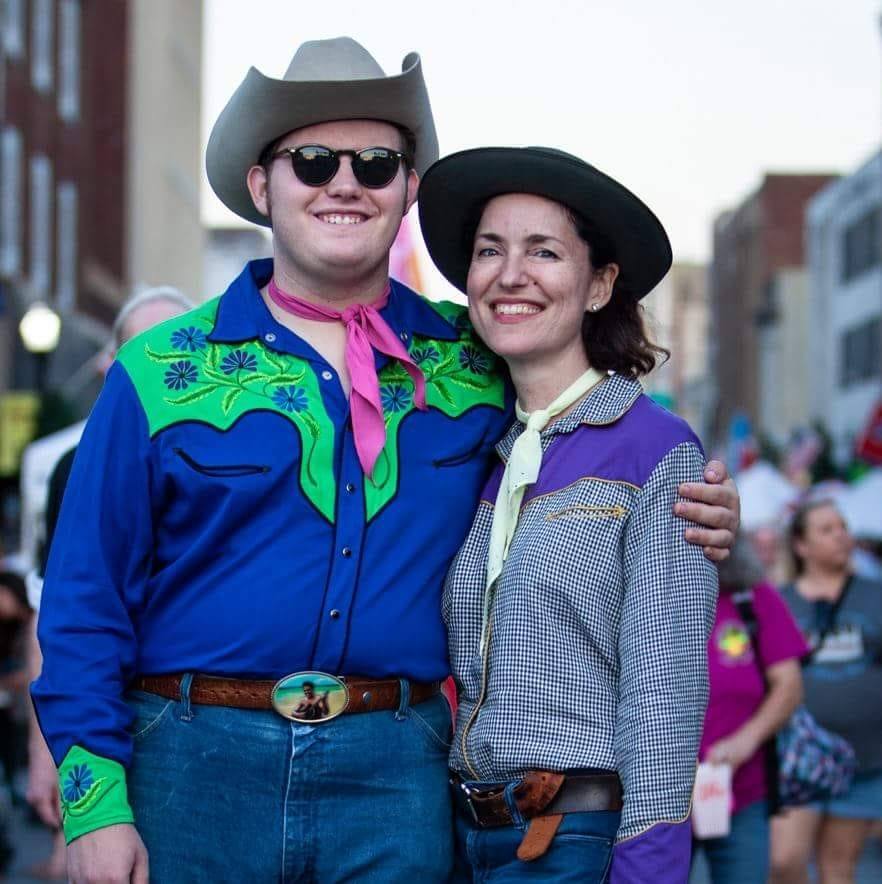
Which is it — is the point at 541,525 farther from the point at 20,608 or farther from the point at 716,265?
the point at 716,265

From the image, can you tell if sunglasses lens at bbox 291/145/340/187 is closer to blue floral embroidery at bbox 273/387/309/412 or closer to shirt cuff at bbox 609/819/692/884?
blue floral embroidery at bbox 273/387/309/412

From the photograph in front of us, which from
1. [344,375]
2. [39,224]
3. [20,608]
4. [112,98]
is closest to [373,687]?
[344,375]

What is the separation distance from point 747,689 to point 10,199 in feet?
79.9

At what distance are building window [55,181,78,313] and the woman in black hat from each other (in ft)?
98.3

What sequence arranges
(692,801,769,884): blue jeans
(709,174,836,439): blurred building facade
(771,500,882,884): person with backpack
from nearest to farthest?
1. (692,801,769,884): blue jeans
2. (771,500,882,884): person with backpack
3. (709,174,836,439): blurred building facade

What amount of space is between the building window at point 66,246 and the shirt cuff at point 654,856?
30.5 meters

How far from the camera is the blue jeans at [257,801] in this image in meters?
3.62

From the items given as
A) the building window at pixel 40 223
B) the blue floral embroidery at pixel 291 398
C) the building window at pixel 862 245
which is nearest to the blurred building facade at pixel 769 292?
the building window at pixel 862 245

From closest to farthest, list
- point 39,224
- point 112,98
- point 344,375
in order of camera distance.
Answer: point 344,375
point 39,224
point 112,98

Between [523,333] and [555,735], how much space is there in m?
0.91

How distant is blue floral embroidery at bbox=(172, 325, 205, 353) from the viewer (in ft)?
12.6

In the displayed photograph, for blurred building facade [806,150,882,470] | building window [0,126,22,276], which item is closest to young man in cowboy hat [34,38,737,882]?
building window [0,126,22,276]

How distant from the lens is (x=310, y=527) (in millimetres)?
3717

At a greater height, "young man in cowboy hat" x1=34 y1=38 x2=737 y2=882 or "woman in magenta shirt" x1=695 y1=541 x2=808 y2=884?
"young man in cowboy hat" x1=34 y1=38 x2=737 y2=882
